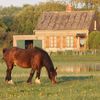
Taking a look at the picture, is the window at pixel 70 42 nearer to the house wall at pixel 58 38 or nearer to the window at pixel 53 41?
the house wall at pixel 58 38

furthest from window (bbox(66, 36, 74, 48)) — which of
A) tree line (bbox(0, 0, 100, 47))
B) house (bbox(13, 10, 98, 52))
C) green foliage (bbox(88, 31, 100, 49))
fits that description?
tree line (bbox(0, 0, 100, 47))

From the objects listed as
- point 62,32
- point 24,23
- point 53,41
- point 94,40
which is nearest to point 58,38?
point 53,41

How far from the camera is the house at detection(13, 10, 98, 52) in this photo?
246 feet

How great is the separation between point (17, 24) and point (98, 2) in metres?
14.9

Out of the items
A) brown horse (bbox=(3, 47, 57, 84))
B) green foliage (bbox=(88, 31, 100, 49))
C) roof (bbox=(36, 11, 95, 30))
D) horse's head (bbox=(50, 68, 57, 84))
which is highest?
brown horse (bbox=(3, 47, 57, 84))

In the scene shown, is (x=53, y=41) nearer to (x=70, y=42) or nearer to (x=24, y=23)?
(x=70, y=42)

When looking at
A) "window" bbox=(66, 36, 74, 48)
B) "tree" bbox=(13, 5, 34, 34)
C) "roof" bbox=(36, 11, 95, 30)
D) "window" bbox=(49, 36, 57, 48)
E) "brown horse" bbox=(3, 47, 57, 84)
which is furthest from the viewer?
"tree" bbox=(13, 5, 34, 34)

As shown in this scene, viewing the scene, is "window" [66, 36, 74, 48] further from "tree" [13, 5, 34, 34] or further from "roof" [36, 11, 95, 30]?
"tree" [13, 5, 34, 34]

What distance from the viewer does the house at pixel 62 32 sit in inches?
2955

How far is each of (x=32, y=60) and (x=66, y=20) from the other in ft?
179

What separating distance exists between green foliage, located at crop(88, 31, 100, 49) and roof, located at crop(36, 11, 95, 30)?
5623 millimetres

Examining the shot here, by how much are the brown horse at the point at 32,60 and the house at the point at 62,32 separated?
50.6 m

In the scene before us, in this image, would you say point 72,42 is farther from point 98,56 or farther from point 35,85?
point 35,85

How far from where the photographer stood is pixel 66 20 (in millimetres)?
77062
